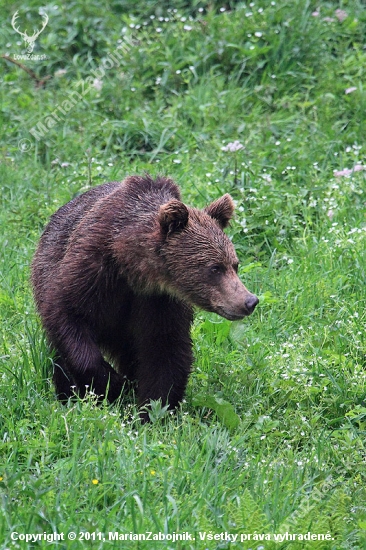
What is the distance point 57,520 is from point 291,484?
3.88ft

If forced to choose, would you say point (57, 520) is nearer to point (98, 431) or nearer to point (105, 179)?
point (98, 431)

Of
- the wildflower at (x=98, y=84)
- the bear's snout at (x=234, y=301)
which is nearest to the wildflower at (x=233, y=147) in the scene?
the wildflower at (x=98, y=84)

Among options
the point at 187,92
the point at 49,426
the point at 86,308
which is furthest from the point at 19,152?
the point at 49,426

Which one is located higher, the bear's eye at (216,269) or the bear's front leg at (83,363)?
the bear's eye at (216,269)

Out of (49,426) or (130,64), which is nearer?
(49,426)

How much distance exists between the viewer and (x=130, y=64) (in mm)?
9797

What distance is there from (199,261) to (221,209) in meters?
0.43

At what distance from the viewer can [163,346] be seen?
18.8 feet

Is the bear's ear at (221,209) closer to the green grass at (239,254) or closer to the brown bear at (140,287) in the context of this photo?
the brown bear at (140,287)

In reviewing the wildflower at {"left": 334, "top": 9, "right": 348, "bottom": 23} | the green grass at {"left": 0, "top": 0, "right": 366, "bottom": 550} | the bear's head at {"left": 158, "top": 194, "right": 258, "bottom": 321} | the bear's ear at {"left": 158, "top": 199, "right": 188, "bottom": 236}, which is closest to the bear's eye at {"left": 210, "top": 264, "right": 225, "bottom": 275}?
the bear's head at {"left": 158, "top": 194, "right": 258, "bottom": 321}

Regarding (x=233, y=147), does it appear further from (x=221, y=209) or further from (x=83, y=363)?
(x=83, y=363)

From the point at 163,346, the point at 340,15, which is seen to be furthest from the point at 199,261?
the point at 340,15

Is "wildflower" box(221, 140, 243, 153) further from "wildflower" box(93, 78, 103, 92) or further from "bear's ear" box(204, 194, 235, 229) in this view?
"bear's ear" box(204, 194, 235, 229)

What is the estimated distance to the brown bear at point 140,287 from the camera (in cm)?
550
